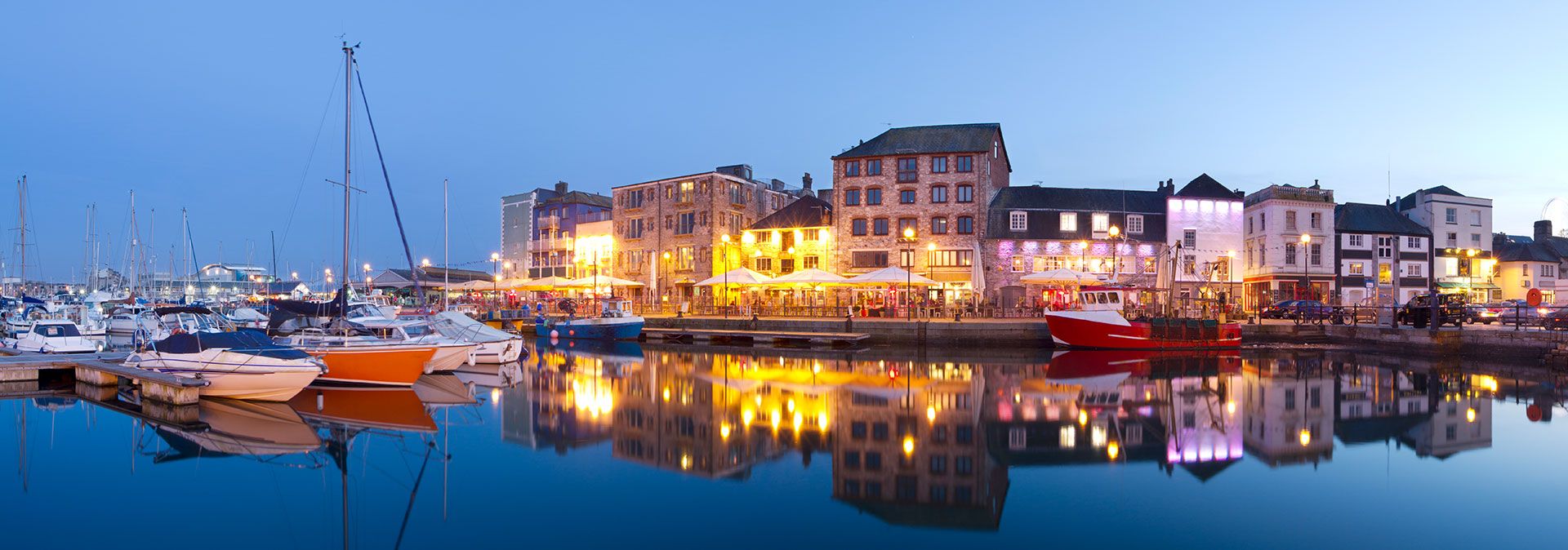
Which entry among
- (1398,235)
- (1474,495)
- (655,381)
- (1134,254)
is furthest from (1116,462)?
(1398,235)

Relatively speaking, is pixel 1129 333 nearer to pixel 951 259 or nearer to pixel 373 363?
pixel 951 259

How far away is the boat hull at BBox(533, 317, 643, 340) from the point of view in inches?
1736

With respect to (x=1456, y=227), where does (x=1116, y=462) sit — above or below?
below

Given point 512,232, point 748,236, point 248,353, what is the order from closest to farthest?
point 248,353 → point 748,236 → point 512,232

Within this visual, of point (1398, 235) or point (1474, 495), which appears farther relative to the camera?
point (1398, 235)

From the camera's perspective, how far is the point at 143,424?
18.2m

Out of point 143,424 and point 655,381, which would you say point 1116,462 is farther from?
point 143,424

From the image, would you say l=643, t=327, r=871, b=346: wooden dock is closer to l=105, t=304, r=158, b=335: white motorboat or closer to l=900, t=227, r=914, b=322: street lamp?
l=900, t=227, r=914, b=322: street lamp

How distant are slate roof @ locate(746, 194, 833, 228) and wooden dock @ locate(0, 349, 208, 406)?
119 feet

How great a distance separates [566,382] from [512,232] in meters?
55.1

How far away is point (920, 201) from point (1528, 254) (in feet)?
144

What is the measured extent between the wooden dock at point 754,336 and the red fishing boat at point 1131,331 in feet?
29.8

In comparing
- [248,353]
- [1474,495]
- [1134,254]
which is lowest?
[1474,495]

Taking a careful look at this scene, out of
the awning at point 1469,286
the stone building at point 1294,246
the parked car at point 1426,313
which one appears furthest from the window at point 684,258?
the awning at point 1469,286
